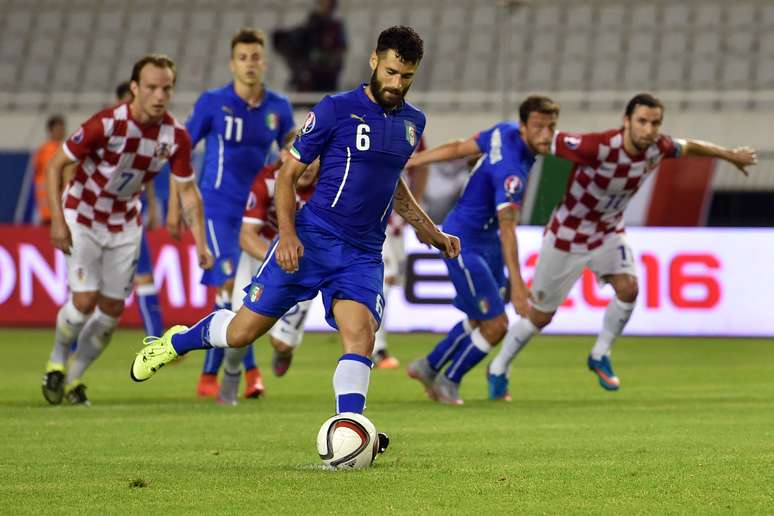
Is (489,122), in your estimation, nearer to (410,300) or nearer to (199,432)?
(410,300)

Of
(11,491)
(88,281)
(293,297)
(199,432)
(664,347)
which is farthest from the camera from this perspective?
(664,347)

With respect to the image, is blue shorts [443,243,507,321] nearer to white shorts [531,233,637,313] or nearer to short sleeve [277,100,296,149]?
white shorts [531,233,637,313]

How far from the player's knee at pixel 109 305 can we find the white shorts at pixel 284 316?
72 centimetres

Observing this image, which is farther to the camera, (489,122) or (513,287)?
(489,122)

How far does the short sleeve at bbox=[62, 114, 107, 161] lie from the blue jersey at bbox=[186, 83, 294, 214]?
122 centimetres

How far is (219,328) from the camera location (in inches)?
265

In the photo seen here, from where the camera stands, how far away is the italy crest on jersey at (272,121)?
10188 millimetres

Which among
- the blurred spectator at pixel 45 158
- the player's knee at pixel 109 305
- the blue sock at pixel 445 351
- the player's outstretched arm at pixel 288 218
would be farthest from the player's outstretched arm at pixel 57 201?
the blurred spectator at pixel 45 158

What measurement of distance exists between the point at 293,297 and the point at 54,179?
108 inches

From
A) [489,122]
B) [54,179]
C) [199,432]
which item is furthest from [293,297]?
[489,122]

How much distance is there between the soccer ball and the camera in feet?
19.6

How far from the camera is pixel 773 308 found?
15.2 m

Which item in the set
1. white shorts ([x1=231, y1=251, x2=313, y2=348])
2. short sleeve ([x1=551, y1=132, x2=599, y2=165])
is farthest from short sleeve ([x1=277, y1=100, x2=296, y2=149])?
short sleeve ([x1=551, y1=132, x2=599, y2=165])

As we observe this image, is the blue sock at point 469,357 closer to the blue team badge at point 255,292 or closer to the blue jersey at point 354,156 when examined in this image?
the blue jersey at point 354,156
